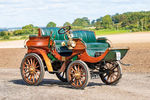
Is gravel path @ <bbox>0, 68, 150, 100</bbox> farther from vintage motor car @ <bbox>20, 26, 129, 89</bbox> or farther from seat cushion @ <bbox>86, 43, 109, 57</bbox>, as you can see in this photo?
seat cushion @ <bbox>86, 43, 109, 57</bbox>

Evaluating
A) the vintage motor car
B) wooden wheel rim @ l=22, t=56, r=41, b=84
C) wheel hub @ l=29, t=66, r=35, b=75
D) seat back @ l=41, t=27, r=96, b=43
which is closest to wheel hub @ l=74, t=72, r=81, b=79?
the vintage motor car

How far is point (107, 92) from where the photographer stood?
8.83 metres

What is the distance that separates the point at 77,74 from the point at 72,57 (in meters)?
0.67

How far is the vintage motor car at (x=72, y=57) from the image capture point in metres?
9.16

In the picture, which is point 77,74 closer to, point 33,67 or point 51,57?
point 51,57

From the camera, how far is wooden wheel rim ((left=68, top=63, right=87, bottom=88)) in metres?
9.12

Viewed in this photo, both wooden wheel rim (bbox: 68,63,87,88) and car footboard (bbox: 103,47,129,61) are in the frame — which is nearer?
car footboard (bbox: 103,47,129,61)

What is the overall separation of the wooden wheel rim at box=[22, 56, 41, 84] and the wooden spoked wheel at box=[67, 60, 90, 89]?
1192 millimetres

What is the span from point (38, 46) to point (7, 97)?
233cm

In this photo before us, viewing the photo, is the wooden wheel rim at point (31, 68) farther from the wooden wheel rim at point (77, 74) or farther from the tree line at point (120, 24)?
the tree line at point (120, 24)

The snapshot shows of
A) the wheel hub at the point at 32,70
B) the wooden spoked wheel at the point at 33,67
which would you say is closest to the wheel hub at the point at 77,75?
the wooden spoked wheel at the point at 33,67

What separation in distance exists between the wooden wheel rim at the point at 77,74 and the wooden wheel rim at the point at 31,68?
1.21 metres

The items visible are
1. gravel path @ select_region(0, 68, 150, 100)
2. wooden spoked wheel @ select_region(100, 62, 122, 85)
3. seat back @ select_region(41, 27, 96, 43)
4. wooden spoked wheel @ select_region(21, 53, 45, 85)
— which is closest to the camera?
gravel path @ select_region(0, 68, 150, 100)

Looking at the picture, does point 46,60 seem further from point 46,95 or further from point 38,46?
point 46,95
